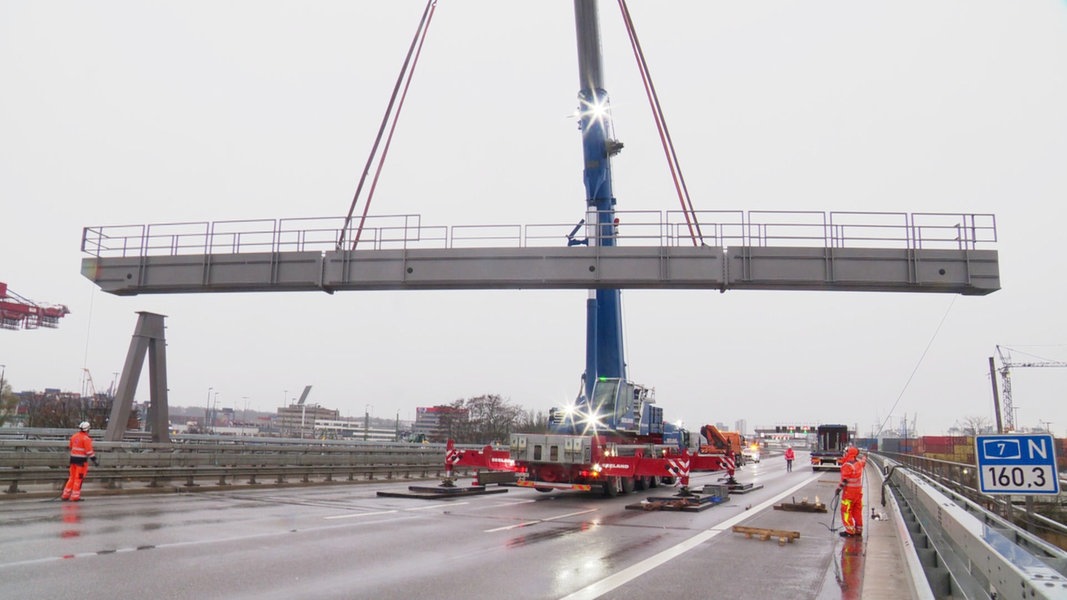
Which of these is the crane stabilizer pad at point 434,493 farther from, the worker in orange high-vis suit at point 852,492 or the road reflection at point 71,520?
the worker in orange high-vis suit at point 852,492

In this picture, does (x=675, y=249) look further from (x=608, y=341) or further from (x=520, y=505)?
(x=520, y=505)

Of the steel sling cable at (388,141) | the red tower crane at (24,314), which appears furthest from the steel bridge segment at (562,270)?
the red tower crane at (24,314)

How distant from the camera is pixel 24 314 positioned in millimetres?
75625

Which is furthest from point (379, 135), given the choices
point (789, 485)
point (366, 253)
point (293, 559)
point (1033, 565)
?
point (1033, 565)

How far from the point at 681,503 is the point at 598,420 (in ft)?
15.9

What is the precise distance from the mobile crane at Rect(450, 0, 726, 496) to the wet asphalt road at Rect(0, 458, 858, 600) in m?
2.60

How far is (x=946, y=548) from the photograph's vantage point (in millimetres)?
9273

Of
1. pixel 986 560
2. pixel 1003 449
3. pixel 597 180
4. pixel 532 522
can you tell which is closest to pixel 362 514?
pixel 532 522

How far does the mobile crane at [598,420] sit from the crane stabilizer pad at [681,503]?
1.23m

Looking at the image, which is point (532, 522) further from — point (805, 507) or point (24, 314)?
point (24, 314)

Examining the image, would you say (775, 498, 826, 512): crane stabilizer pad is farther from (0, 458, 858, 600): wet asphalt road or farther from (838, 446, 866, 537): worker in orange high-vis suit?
(838, 446, 866, 537): worker in orange high-vis suit

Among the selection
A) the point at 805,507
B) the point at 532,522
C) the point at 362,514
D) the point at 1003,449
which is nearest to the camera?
the point at 1003,449

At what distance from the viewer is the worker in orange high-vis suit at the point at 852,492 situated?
12.5m

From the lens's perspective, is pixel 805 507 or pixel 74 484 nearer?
pixel 74 484
